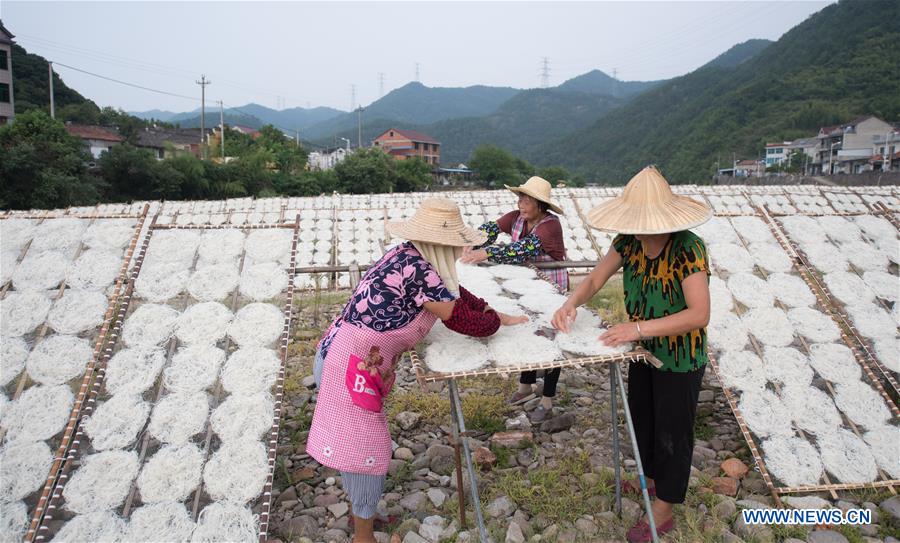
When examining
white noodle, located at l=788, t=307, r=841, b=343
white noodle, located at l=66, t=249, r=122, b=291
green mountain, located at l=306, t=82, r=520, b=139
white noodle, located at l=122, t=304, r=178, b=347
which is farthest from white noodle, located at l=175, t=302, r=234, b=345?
green mountain, located at l=306, t=82, r=520, b=139

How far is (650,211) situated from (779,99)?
6290 cm

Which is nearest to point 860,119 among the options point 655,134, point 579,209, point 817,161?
point 817,161

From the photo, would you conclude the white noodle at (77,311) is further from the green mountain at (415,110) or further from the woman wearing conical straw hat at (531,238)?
the green mountain at (415,110)

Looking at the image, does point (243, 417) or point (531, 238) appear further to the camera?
point (531, 238)

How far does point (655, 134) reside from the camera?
65.8 metres

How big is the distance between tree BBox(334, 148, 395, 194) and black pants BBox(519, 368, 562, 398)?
1279 inches

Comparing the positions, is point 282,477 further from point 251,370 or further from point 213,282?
point 213,282

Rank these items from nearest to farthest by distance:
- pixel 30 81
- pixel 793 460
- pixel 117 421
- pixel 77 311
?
pixel 117 421, pixel 793 460, pixel 77 311, pixel 30 81

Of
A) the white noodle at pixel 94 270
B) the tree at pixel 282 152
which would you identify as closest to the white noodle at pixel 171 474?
the white noodle at pixel 94 270

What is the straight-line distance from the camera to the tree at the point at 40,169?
65.7 feet

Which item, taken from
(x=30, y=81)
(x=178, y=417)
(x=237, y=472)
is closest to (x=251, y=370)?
(x=178, y=417)

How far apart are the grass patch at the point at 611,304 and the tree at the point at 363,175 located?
28.5 m

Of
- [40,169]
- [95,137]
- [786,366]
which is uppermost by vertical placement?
[95,137]

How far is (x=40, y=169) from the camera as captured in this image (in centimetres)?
→ 2073
